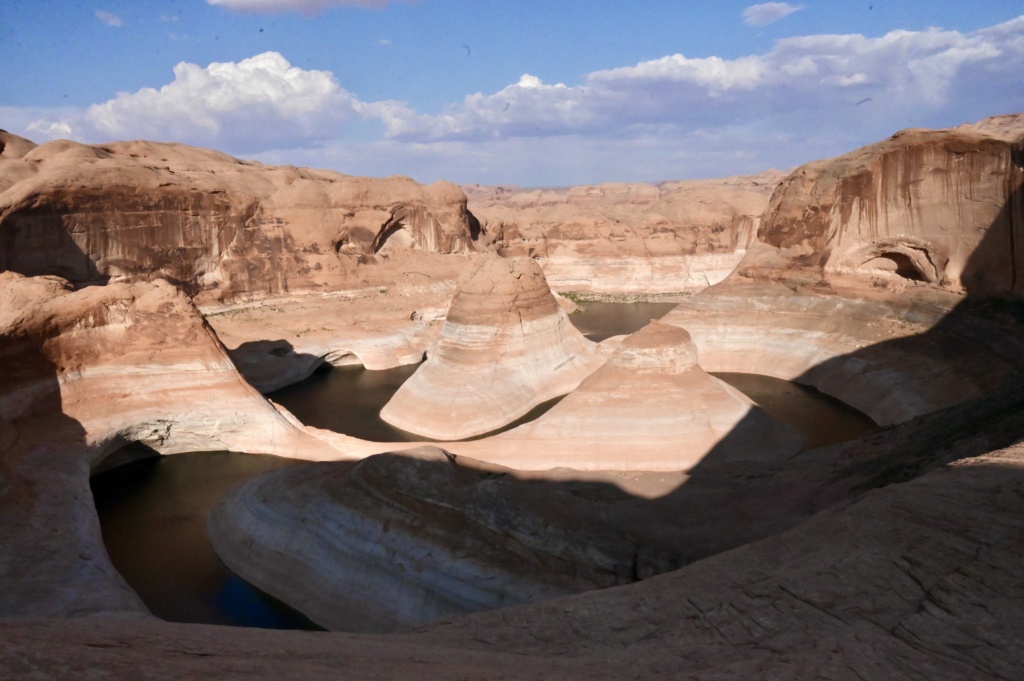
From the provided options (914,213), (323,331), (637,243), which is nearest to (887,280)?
(914,213)

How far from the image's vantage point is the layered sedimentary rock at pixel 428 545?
→ 10.1 metres

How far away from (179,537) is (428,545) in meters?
6.54

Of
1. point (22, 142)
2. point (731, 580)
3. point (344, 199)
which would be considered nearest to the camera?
point (731, 580)

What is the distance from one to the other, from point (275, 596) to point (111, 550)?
4.64 meters

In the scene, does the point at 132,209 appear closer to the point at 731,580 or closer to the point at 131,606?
the point at 131,606

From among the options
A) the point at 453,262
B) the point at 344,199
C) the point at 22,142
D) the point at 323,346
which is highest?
the point at 22,142

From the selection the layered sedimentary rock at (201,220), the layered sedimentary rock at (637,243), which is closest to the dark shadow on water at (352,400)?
the layered sedimentary rock at (201,220)

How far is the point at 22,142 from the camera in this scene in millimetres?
31297

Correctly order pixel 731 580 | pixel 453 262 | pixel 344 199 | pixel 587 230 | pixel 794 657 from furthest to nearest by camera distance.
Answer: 1. pixel 587 230
2. pixel 453 262
3. pixel 344 199
4. pixel 731 580
5. pixel 794 657

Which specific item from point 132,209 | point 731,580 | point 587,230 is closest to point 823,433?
point 731,580

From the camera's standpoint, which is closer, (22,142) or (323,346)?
(323,346)

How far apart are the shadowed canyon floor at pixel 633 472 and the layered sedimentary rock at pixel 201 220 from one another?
0.15m

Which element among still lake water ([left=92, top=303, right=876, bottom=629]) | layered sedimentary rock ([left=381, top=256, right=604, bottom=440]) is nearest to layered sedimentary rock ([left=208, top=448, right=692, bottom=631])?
still lake water ([left=92, top=303, right=876, bottom=629])

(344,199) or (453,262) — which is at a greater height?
(344,199)
